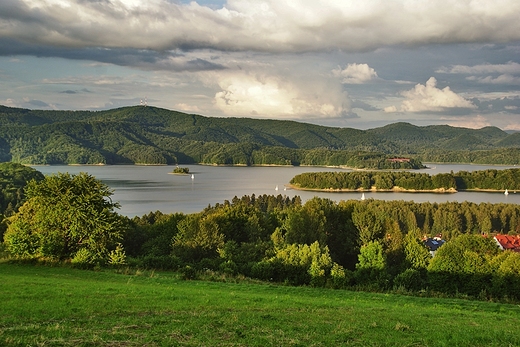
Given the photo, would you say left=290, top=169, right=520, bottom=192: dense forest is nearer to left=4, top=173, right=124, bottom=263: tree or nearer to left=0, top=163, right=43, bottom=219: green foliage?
left=0, top=163, right=43, bottom=219: green foliage

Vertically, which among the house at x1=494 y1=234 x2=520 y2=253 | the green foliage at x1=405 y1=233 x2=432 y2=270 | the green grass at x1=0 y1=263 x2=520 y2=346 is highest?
the green grass at x1=0 y1=263 x2=520 y2=346

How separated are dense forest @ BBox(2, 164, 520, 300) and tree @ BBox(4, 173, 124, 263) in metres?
0.04

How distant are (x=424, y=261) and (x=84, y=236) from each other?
19.9 meters

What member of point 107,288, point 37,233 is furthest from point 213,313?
point 37,233

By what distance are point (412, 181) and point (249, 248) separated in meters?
112

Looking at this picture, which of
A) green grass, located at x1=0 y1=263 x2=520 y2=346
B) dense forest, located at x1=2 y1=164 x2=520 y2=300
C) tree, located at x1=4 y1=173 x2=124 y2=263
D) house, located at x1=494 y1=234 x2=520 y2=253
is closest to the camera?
green grass, located at x1=0 y1=263 x2=520 y2=346

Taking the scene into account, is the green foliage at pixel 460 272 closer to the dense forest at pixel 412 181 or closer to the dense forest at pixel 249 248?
the dense forest at pixel 249 248

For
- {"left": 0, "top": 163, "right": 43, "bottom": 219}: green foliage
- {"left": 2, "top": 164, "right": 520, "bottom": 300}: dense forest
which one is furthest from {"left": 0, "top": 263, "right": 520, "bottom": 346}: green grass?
{"left": 0, "top": 163, "right": 43, "bottom": 219}: green foliage

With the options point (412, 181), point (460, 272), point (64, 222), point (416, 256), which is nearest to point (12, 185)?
point (64, 222)

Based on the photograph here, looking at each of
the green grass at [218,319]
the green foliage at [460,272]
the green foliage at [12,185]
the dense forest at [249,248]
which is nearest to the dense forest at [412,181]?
the green foliage at [12,185]

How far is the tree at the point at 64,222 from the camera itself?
18.8 metres

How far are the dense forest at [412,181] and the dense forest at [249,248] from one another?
90.1 m

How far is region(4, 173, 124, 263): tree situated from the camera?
1877 centimetres

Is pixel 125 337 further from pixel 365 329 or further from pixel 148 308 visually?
pixel 365 329
